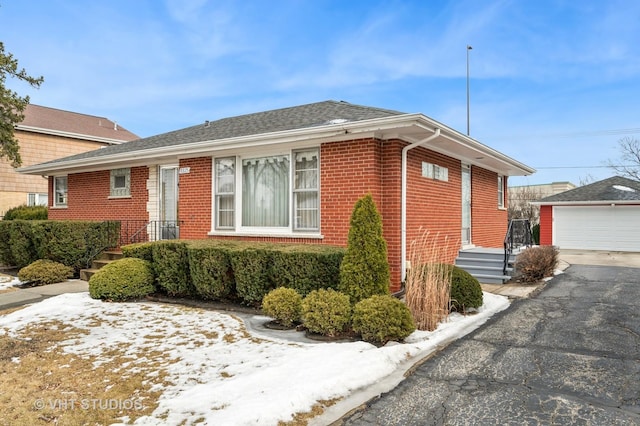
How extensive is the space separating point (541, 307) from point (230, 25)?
10.8 metres

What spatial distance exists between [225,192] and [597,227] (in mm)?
19724

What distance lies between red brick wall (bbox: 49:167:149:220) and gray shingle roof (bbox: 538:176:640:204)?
20.1m

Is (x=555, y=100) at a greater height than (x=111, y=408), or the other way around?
(x=555, y=100)

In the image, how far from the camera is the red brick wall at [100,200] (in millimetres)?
11805

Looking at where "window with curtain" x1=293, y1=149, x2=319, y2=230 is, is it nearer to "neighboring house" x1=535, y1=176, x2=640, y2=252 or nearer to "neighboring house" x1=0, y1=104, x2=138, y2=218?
"neighboring house" x1=535, y1=176, x2=640, y2=252

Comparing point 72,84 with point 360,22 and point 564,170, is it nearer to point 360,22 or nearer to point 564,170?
point 360,22

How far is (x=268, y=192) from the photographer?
9.12 meters

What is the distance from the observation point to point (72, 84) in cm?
1739

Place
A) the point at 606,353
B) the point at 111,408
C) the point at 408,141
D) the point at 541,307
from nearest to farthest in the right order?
1. the point at 111,408
2. the point at 606,353
3. the point at 541,307
4. the point at 408,141

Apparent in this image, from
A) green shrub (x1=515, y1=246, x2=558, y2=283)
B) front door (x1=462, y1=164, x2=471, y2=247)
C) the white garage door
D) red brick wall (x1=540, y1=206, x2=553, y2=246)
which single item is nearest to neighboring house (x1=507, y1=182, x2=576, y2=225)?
red brick wall (x1=540, y1=206, x2=553, y2=246)

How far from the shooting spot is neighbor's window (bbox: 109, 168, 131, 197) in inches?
479

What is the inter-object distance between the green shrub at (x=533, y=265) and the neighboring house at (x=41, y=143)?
22864mm

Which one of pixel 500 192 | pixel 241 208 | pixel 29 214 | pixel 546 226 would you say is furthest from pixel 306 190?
pixel 546 226

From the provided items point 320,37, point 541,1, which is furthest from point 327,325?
point 320,37
